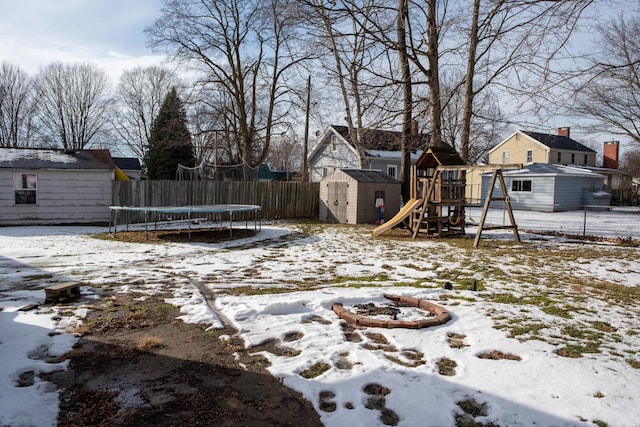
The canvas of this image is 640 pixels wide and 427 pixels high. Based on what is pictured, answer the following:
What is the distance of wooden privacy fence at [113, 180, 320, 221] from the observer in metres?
16.8

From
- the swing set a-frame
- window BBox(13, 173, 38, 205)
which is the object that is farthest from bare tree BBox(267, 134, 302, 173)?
the swing set a-frame

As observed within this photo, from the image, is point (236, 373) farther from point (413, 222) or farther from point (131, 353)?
point (413, 222)

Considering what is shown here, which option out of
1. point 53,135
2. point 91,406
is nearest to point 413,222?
point 91,406

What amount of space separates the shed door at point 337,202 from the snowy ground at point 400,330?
25.8 ft

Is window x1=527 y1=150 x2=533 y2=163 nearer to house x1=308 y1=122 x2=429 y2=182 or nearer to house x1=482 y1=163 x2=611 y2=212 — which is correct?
house x1=482 y1=163 x2=611 y2=212

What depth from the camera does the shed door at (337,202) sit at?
59.1 ft

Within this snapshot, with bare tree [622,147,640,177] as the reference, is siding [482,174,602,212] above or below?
below

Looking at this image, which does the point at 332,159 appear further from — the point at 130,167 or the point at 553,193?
the point at 130,167

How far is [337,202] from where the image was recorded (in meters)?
18.4

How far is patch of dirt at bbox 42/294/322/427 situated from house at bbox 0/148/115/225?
13408 mm

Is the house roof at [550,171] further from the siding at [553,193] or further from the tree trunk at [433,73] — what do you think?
the tree trunk at [433,73]

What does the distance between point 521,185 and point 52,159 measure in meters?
28.1

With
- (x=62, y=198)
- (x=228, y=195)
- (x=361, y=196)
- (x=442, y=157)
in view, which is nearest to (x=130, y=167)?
(x=62, y=198)

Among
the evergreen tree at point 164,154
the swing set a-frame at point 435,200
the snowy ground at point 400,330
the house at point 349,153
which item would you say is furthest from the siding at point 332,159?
the snowy ground at point 400,330
